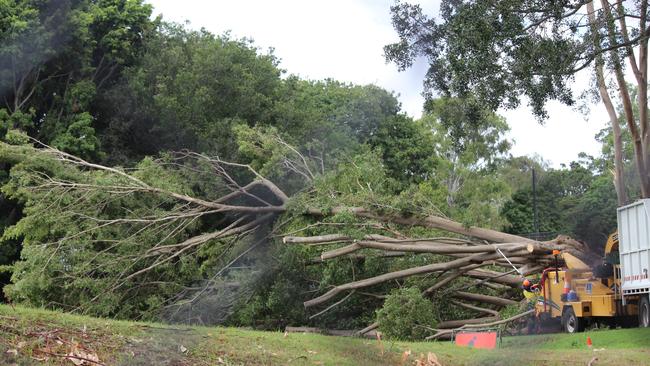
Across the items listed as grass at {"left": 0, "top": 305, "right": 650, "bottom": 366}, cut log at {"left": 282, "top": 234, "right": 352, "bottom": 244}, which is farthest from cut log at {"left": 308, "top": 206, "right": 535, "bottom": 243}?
grass at {"left": 0, "top": 305, "right": 650, "bottom": 366}

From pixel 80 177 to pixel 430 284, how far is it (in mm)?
7402

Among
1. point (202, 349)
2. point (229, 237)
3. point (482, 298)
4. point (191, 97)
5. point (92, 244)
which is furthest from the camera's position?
point (191, 97)

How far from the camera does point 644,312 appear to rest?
11.9 m

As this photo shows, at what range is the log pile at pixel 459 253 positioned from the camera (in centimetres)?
1380

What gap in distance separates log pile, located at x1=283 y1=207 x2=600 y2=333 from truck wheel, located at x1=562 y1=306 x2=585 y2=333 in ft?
3.46

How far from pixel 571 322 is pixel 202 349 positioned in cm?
814

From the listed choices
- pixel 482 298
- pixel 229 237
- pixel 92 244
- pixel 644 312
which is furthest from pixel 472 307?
pixel 92 244

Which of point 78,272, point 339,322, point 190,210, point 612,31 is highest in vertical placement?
point 612,31

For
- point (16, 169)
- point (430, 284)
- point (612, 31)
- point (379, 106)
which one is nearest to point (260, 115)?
point (379, 106)

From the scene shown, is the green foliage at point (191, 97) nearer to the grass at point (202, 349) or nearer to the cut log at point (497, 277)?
the cut log at point (497, 277)

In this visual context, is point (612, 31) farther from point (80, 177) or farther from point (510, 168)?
point (510, 168)

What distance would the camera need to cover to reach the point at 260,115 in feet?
73.7

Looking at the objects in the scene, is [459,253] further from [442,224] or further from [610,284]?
[610,284]

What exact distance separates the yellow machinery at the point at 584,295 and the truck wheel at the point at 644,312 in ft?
1.14
